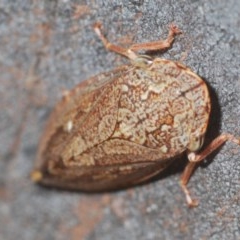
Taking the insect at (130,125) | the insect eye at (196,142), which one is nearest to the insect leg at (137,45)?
the insect at (130,125)

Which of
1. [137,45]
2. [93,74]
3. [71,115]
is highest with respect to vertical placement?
[137,45]

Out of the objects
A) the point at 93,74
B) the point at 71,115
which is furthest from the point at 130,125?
the point at 93,74

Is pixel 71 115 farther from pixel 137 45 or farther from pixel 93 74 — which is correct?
pixel 137 45

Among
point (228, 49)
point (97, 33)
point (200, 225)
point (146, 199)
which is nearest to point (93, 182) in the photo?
point (146, 199)

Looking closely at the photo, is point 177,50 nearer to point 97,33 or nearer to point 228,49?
point 228,49

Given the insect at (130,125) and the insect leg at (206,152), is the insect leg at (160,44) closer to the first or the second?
the insect at (130,125)

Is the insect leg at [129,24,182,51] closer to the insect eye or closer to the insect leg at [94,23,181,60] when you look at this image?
the insect leg at [94,23,181,60]
